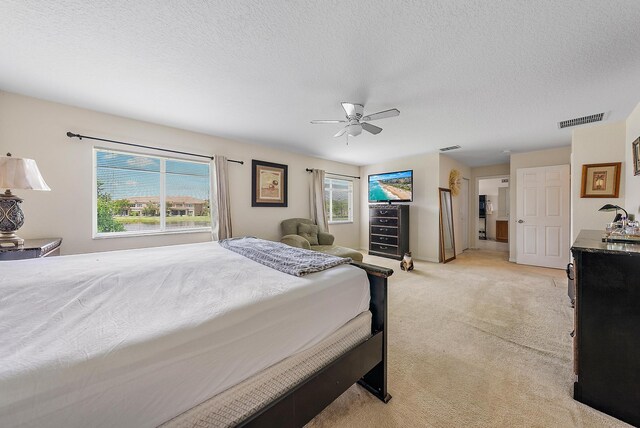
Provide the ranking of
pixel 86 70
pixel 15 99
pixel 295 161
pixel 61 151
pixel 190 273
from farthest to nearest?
pixel 295 161 < pixel 61 151 < pixel 15 99 < pixel 86 70 < pixel 190 273

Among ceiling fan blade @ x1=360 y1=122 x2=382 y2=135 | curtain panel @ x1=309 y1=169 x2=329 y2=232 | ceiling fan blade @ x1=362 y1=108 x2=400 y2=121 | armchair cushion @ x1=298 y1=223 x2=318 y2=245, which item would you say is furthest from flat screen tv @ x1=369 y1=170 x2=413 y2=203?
ceiling fan blade @ x1=362 y1=108 x2=400 y2=121

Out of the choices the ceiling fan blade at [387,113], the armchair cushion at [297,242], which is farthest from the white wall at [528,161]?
the armchair cushion at [297,242]

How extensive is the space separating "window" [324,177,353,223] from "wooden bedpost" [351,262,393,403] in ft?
13.8

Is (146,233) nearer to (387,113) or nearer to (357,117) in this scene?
(357,117)

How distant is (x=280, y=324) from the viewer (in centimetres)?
104

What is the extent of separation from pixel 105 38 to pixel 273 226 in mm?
3310

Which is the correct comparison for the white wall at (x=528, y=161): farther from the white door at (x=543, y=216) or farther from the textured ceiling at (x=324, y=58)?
the textured ceiling at (x=324, y=58)

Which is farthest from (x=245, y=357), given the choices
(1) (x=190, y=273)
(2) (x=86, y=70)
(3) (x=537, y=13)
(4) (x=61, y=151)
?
(4) (x=61, y=151)

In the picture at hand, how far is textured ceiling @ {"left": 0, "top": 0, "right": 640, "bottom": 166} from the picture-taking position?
4.68 feet

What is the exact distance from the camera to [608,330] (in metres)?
1.38

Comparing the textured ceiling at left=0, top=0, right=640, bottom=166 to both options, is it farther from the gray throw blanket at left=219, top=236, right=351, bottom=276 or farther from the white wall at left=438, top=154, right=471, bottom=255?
the white wall at left=438, top=154, right=471, bottom=255

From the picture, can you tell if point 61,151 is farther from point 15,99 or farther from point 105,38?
point 105,38

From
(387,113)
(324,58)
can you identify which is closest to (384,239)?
(387,113)

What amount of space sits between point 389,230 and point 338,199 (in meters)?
1.55
